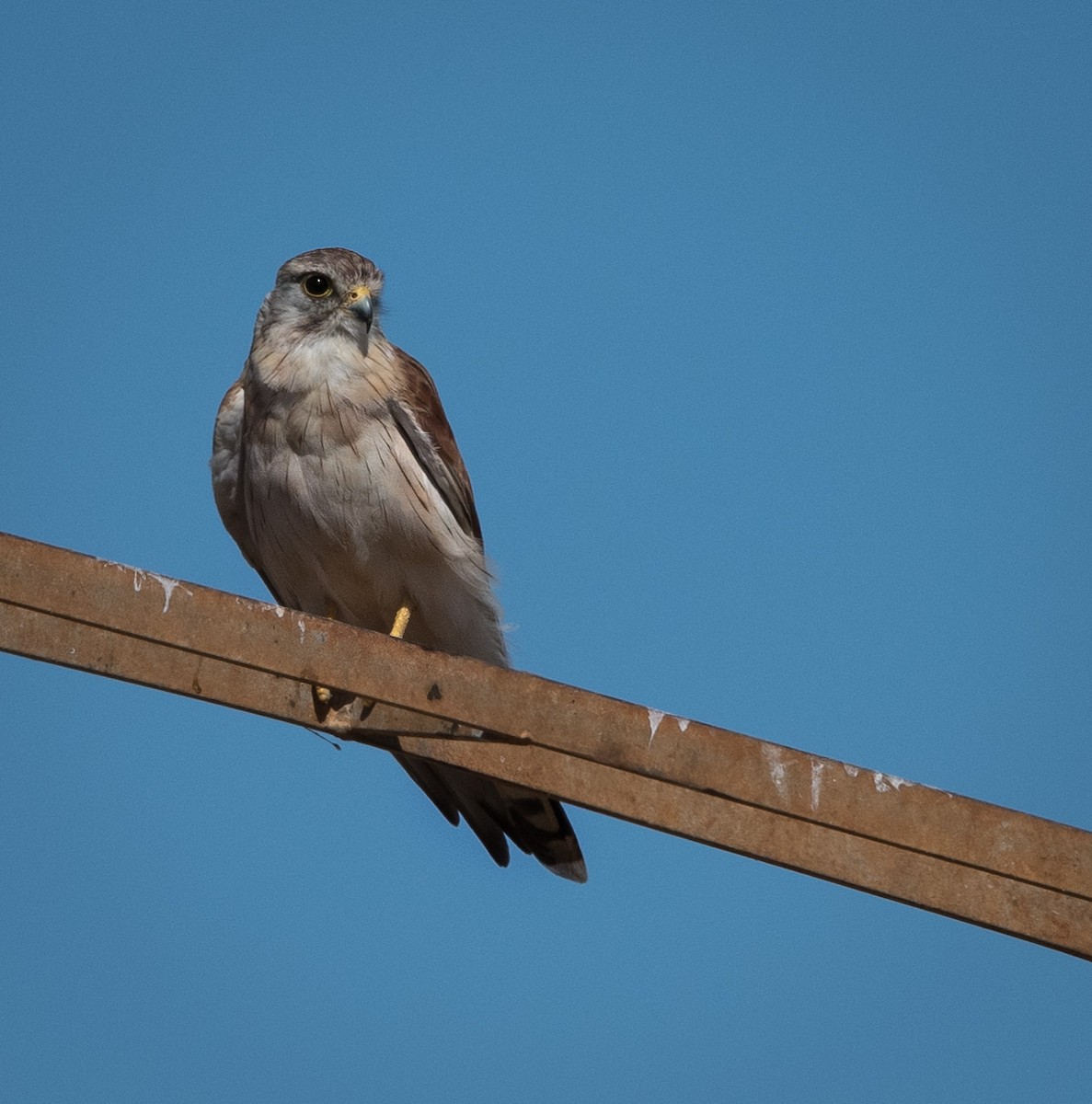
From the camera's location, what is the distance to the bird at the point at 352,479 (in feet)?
16.7

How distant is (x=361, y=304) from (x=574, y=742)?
8.96ft

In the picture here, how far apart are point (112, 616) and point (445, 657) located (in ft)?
2.07

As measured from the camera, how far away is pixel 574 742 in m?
3.00

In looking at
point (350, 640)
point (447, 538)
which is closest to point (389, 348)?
point (447, 538)

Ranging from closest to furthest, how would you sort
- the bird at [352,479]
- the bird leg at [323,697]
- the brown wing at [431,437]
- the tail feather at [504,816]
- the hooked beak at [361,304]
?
the bird leg at [323,697], the tail feather at [504,816], the bird at [352,479], the brown wing at [431,437], the hooked beak at [361,304]

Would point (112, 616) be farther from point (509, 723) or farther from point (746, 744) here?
point (746, 744)

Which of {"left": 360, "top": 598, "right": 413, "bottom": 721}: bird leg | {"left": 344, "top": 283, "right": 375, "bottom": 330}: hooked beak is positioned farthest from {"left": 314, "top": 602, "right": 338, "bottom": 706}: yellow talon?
{"left": 344, "top": 283, "right": 375, "bottom": 330}: hooked beak

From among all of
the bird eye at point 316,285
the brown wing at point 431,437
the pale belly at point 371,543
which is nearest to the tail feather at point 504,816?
the pale belly at point 371,543

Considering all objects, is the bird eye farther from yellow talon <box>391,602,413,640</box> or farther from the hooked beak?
yellow talon <box>391,602,413,640</box>

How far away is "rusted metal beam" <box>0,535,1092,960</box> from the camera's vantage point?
9.32 ft

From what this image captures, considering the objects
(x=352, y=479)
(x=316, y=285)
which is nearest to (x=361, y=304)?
(x=316, y=285)

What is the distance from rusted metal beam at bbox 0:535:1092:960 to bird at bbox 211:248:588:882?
1774 millimetres

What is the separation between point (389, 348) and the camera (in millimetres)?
5438

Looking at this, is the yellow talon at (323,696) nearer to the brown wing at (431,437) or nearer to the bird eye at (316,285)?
the brown wing at (431,437)
